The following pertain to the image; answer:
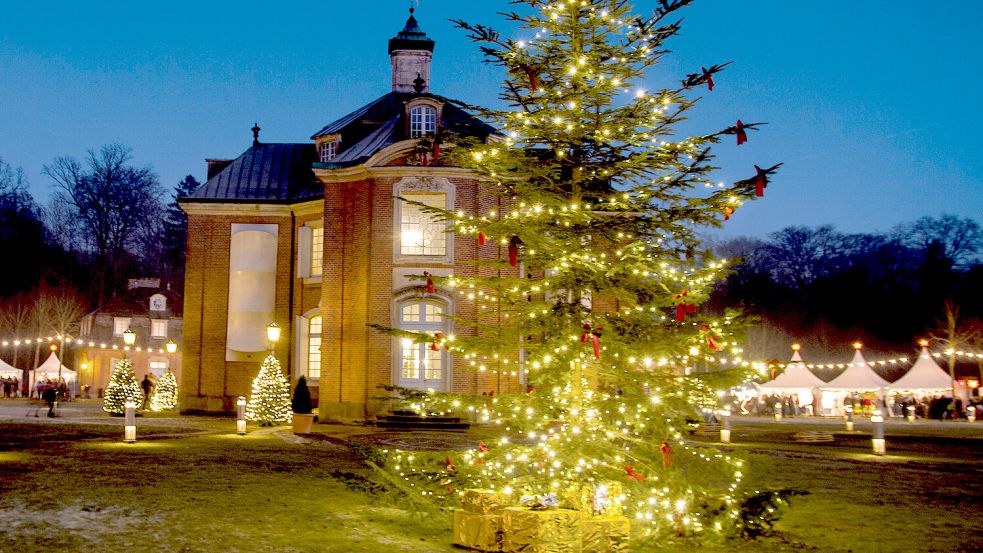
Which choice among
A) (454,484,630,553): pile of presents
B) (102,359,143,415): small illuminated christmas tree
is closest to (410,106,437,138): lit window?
(102,359,143,415): small illuminated christmas tree

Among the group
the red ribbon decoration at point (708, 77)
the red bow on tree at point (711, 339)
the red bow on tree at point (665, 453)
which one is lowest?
the red bow on tree at point (665, 453)

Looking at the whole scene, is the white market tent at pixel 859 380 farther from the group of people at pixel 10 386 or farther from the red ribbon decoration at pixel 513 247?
the group of people at pixel 10 386

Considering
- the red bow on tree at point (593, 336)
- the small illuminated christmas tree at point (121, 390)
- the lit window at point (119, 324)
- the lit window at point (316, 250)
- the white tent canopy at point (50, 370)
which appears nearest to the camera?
the red bow on tree at point (593, 336)

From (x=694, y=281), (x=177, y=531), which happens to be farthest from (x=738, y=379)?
(x=177, y=531)

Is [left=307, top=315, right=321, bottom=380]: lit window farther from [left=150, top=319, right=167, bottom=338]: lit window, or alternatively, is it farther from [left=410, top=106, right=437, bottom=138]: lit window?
[left=150, top=319, right=167, bottom=338]: lit window

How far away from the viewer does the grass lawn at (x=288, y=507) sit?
8.39 metres

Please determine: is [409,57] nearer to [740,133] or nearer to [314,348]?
[314,348]

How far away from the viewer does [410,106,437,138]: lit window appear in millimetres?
28047

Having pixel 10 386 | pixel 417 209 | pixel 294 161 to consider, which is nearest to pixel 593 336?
pixel 417 209

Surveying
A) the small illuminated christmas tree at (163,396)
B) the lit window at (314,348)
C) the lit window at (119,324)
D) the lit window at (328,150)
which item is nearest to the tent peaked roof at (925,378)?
the lit window at (314,348)

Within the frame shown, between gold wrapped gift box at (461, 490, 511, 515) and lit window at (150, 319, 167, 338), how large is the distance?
50.7 meters

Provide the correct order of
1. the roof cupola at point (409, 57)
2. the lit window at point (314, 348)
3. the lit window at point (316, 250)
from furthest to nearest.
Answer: the roof cupola at point (409, 57)
the lit window at point (316, 250)
the lit window at point (314, 348)

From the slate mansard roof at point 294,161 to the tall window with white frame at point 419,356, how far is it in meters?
6.16

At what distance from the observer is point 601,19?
9.45 m
